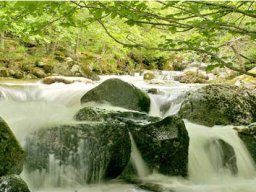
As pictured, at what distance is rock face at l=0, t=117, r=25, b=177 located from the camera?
432cm

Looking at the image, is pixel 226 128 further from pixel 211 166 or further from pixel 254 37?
pixel 254 37

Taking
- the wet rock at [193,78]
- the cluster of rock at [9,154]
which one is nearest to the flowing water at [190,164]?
the cluster of rock at [9,154]

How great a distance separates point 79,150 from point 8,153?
1.28 metres

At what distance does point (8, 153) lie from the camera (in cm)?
438

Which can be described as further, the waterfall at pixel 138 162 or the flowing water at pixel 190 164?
the waterfall at pixel 138 162

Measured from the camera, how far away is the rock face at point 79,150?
17.7ft

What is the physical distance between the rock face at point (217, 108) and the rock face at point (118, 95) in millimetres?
1076

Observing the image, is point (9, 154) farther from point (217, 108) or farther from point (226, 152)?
point (217, 108)

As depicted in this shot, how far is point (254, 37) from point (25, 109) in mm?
6834

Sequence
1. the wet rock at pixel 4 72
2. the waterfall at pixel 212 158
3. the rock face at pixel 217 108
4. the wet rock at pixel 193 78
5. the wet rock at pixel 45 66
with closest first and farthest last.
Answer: the waterfall at pixel 212 158
the rock face at pixel 217 108
the wet rock at pixel 4 72
the wet rock at pixel 45 66
the wet rock at pixel 193 78

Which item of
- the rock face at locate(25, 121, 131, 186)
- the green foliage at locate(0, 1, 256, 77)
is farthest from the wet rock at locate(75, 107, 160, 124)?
the green foliage at locate(0, 1, 256, 77)

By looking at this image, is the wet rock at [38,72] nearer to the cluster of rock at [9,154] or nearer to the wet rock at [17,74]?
the wet rock at [17,74]

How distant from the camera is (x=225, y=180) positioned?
251 inches

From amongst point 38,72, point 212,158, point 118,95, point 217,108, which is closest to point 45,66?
point 38,72
